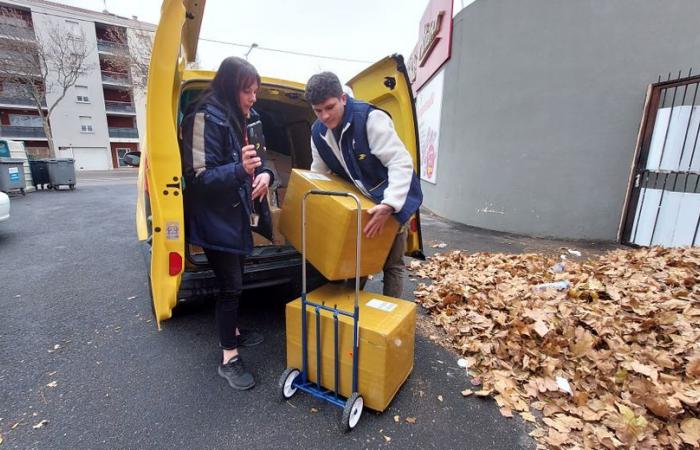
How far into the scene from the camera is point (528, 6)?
5984 millimetres

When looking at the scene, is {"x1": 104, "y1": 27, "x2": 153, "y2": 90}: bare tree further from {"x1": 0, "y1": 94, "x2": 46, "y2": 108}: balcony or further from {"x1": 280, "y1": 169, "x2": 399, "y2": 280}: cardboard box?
{"x1": 280, "y1": 169, "x2": 399, "y2": 280}: cardboard box

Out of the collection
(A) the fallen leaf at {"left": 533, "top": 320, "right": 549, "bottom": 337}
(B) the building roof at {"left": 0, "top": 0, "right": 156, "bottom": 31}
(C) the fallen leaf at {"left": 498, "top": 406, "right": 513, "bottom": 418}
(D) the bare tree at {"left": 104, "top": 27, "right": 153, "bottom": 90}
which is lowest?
(C) the fallen leaf at {"left": 498, "top": 406, "right": 513, "bottom": 418}

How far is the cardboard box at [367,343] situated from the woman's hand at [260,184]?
0.77m

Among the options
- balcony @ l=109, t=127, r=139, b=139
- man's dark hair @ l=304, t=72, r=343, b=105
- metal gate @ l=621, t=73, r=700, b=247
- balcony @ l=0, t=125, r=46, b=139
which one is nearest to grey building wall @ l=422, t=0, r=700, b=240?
metal gate @ l=621, t=73, r=700, b=247

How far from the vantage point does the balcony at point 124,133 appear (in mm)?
34406

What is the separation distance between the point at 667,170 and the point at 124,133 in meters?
41.9

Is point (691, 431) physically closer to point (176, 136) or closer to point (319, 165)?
point (319, 165)

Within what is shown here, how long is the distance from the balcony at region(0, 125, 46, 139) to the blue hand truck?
139 feet

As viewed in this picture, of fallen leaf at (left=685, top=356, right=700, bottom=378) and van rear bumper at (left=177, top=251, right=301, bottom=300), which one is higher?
van rear bumper at (left=177, top=251, right=301, bottom=300)

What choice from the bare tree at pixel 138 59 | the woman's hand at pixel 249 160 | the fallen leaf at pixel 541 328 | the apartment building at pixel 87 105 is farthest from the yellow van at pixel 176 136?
the apartment building at pixel 87 105

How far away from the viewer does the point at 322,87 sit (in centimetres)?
208

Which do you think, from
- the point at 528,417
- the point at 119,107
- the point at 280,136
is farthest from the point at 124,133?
the point at 528,417

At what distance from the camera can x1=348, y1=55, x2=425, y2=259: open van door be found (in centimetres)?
288

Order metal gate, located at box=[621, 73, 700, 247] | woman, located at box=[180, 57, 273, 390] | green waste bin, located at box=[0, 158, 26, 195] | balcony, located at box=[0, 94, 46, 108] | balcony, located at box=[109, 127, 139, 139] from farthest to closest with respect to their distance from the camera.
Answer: balcony, located at box=[109, 127, 139, 139] < balcony, located at box=[0, 94, 46, 108] < green waste bin, located at box=[0, 158, 26, 195] < metal gate, located at box=[621, 73, 700, 247] < woman, located at box=[180, 57, 273, 390]
